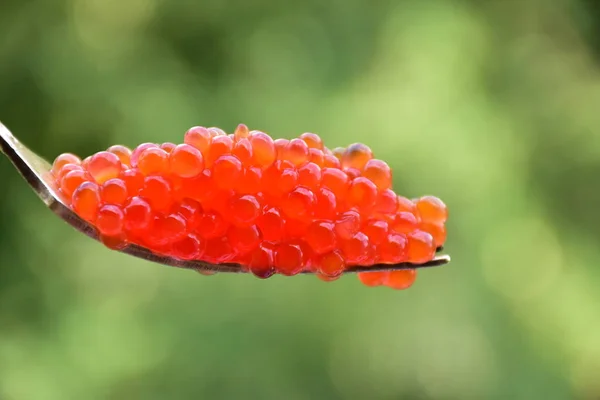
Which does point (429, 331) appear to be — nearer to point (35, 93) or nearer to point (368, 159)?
point (368, 159)

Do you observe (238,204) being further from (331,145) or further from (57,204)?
(331,145)

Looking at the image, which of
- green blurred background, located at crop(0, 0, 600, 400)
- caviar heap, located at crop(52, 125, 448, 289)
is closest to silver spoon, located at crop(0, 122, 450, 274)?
caviar heap, located at crop(52, 125, 448, 289)

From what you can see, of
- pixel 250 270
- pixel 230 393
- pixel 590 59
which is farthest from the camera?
pixel 590 59

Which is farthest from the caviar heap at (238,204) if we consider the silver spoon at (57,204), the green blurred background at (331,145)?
the green blurred background at (331,145)

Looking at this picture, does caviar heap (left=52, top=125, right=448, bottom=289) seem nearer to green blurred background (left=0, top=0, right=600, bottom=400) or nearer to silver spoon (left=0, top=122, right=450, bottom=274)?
silver spoon (left=0, top=122, right=450, bottom=274)

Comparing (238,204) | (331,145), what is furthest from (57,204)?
(331,145)

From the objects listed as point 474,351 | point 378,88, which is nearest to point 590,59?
point 378,88

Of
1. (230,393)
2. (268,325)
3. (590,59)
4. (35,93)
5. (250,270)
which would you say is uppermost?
(590,59)
